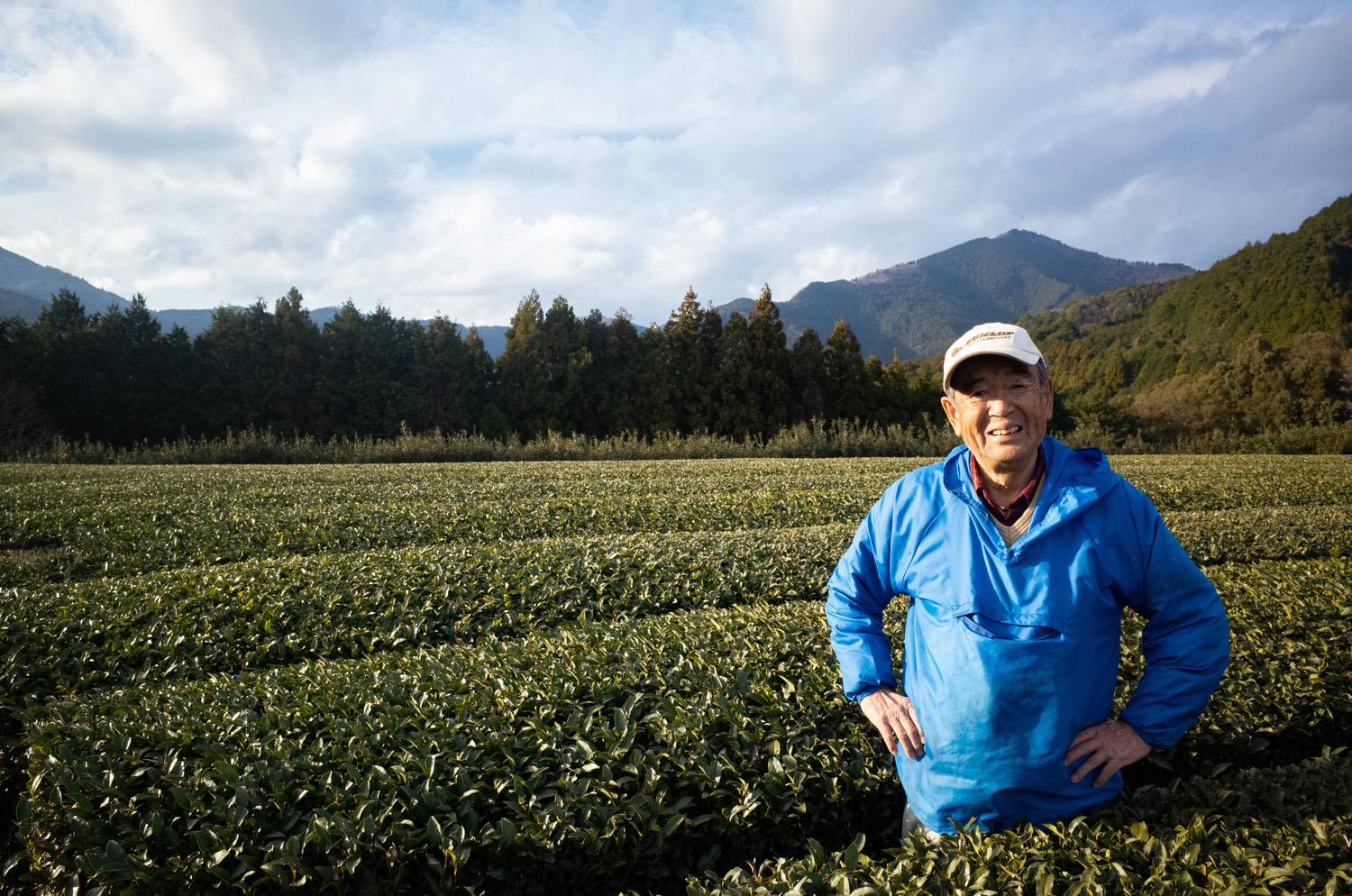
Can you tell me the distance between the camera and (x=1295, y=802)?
242 cm

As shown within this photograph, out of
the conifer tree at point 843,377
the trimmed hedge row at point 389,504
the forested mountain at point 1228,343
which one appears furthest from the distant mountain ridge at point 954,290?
the trimmed hedge row at point 389,504

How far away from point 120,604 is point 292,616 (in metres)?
1.25

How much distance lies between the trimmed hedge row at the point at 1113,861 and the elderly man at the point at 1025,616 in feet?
0.33

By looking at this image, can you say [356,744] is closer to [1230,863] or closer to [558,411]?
[1230,863]

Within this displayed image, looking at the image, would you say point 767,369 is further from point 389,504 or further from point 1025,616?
point 1025,616

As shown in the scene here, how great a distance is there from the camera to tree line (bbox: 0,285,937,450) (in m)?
30.6

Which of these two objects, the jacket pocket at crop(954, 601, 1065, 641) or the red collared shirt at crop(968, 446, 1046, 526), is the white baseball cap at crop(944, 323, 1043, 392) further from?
the jacket pocket at crop(954, 601, 1065, 641)

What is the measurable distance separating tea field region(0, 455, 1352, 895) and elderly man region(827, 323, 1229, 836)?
23 centimetres

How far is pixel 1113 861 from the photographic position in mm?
1913

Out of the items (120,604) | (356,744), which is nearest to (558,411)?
(120,604)

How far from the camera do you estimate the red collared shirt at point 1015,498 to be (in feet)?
6.73

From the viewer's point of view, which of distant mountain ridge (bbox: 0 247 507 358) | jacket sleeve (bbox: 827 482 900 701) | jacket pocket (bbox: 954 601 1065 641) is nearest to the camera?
jacket pocket (bbox: 954 601 1065 641)

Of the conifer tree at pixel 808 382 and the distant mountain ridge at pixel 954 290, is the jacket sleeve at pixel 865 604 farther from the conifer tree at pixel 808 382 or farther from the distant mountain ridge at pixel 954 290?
the distant mountain ridge at pixel 954 290

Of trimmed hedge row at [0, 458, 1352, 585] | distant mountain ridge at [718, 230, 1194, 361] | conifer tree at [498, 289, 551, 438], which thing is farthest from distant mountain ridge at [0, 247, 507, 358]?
trimmed hedge row at [0, 458, 1352, 585]
